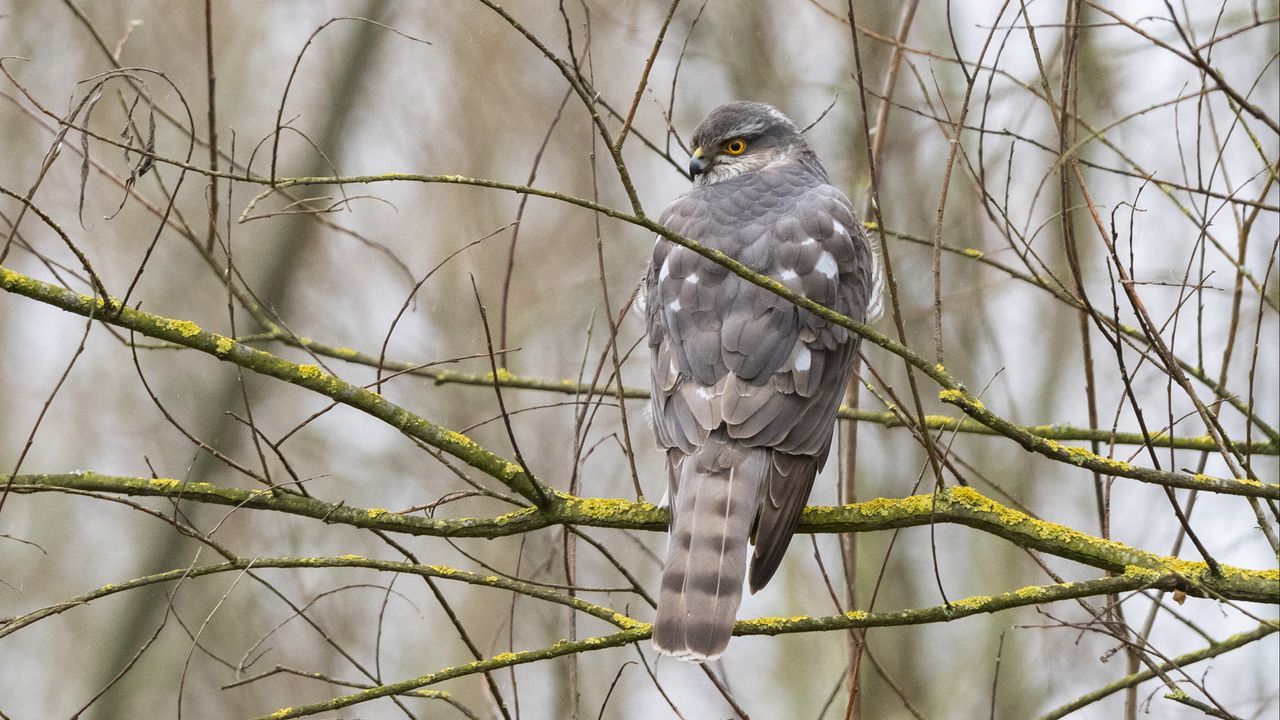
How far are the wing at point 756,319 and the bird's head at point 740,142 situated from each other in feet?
1.34

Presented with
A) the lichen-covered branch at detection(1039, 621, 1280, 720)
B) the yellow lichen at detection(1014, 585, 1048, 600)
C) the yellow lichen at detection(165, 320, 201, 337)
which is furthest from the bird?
the yellow lichen at detection(165, 320, 201, 337)

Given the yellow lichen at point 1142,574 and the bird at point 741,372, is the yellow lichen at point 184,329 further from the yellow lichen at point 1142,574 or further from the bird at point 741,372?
the yellow lichen at point 1142,574

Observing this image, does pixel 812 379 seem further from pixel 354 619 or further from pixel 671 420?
pixel 354 619

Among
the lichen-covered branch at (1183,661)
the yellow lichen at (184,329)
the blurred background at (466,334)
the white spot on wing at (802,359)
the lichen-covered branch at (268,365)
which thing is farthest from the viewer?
the blurred background at (466,334)

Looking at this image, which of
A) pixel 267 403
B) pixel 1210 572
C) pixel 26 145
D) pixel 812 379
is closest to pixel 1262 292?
pixel 1210 572

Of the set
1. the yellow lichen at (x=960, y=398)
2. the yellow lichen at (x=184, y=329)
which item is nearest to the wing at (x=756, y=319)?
the yellow lichen at (x=960, y=398)

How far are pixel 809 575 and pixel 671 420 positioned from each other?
681cm

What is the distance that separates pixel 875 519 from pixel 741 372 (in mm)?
883

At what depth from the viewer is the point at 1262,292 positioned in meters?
3.22

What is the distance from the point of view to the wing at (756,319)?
4.19 m

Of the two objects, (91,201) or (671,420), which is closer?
(671,420)

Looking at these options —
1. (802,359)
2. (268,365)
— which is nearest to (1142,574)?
(802,359)

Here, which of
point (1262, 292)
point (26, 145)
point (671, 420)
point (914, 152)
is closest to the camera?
point (1262, 292)

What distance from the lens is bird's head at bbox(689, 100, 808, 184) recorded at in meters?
5.41
